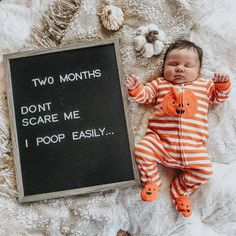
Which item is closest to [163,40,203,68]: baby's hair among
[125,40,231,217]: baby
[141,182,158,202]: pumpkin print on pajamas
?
[125,40,231,217]: baby

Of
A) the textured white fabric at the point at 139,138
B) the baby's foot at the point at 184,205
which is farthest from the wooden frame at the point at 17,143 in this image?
the baby's foot at the point at 184,205

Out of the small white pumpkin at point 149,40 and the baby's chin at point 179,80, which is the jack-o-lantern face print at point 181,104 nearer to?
the baby's chin at point 179,80

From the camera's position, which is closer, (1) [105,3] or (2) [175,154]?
(2) [175,154]

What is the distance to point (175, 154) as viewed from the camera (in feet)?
3.64

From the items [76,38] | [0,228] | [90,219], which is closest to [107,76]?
[76,38]

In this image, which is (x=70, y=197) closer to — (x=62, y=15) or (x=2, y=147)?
(x=2, y=147)

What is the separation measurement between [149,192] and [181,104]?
10.0 inches

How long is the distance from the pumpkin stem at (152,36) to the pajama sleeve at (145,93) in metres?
0.12

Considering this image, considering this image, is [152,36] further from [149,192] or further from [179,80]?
[149,192]

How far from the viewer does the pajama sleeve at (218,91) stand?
3.68 ft

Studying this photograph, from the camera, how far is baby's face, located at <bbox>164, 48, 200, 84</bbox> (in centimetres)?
112

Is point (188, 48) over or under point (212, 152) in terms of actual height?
over

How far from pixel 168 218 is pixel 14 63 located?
2.05 ft

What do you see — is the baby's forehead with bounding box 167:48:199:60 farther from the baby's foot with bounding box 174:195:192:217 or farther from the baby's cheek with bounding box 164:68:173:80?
the baby's foot with bounding box 174:195:192:217
